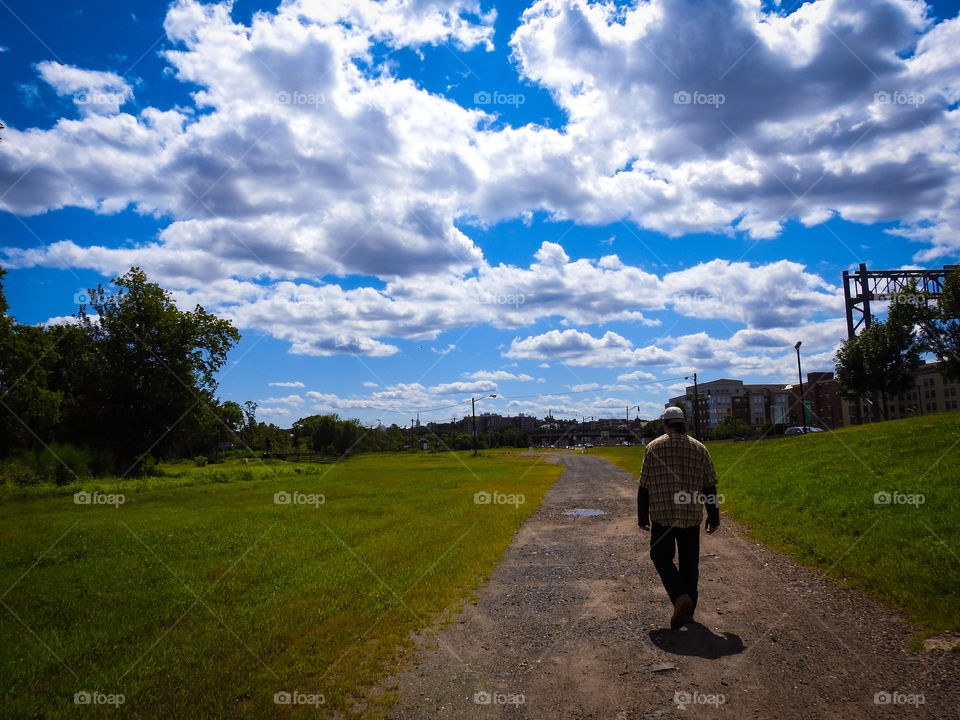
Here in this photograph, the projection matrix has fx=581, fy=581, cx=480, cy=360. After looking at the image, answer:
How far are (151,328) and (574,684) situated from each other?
2036 inches

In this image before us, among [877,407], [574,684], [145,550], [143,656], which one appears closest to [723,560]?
[574,684]

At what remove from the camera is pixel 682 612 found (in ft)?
21.2

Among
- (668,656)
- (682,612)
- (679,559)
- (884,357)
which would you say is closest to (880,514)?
(679,559)

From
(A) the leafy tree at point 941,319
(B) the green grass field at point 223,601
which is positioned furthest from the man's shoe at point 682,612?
(A) the leafy tree at point 941,319

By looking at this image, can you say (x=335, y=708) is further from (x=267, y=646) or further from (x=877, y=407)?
(x=877, y=407)

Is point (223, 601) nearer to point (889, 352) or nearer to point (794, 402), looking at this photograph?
point (889, 352)

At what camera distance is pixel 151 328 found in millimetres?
48219

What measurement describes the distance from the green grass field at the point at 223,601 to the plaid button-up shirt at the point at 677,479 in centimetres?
324

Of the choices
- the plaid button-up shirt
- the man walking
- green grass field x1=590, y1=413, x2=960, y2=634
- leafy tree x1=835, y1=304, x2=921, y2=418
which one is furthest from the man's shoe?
leafy tree x1=835, y1=304, x2=921, y2=418

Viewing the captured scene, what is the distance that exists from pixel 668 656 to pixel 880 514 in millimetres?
7924

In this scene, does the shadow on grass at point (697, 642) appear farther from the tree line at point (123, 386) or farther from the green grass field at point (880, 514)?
the tree line at point (123, 386)

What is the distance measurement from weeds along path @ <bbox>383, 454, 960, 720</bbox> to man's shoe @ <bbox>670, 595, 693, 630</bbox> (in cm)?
11

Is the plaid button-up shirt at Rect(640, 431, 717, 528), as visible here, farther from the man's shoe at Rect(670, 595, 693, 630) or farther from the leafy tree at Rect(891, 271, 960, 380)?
the leafy tree at Rect(891, 271, 960, 380)

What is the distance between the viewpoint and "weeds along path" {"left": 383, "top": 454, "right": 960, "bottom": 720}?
4723mm
